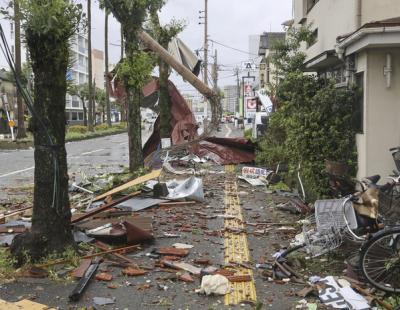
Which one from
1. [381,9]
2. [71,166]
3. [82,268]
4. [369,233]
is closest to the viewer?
[369,233]

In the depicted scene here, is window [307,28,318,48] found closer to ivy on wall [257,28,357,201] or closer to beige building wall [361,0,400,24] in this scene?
beige building wall [361,0,400,24]

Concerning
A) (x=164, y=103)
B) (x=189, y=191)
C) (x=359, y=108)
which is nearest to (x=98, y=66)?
(x=164, y=103)

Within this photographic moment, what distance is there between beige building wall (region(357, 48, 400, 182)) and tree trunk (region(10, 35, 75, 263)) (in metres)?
5.39

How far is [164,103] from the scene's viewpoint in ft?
61.1

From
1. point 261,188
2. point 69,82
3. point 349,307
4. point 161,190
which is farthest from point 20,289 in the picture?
point 261,188

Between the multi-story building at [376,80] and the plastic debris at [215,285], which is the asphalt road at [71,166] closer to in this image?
the plastic debris at [215,285]

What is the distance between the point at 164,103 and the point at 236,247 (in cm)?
1228

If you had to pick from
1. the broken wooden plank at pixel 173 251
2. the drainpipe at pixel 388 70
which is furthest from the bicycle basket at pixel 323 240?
the drainpipe at pixel 388 70

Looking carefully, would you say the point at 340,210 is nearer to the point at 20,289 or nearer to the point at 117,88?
the point at 20,289

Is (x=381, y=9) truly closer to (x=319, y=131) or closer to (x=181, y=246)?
(x=319, y=131)

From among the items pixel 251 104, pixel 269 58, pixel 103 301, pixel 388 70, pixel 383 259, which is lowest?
pixel 103 301

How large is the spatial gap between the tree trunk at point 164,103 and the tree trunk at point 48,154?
478 inches

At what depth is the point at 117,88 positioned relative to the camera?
17.7 meters

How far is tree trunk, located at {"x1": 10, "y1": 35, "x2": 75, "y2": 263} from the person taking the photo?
600cm
